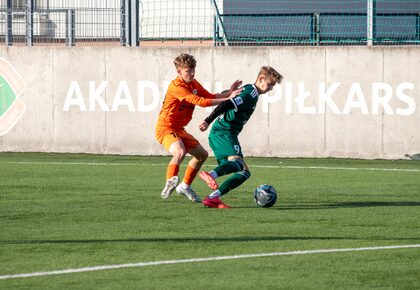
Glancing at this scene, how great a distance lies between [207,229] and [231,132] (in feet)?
8.48

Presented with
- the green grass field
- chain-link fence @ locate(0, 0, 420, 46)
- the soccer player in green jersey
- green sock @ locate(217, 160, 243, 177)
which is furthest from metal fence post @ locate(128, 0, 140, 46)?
green sock @ locate(217, 160, 243, 177)

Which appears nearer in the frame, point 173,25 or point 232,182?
point 232,182

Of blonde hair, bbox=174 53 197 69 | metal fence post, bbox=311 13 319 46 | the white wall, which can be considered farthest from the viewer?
metal fence post, bbox=311 13 319 46

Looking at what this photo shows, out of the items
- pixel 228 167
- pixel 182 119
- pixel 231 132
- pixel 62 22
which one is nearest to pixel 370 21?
pixel 62 22

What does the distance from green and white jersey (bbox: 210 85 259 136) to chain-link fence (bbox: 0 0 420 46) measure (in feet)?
25.4

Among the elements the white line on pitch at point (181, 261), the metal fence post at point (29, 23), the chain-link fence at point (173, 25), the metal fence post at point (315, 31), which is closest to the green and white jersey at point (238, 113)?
the white line on pitch at point (181, 261)

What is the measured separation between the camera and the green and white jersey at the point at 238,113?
495 inches

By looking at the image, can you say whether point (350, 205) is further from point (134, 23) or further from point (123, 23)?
point (123, 23)

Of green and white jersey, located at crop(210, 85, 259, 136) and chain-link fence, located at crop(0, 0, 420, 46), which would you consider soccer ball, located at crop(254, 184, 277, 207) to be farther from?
chain-link fence, located at crop(0, 0, 420, 46)

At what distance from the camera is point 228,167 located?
12.4m

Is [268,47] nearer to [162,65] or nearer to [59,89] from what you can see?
[162,65]

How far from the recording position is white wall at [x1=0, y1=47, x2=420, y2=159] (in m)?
19.5

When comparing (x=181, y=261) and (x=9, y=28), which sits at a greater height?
(x=9, y=28)

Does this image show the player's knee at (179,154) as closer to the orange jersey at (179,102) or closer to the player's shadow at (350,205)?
the orange jersey at (179,102)
